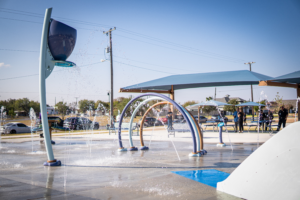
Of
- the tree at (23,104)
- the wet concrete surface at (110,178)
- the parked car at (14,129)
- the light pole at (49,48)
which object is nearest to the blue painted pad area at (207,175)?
the wet concrete surface at (110,178)

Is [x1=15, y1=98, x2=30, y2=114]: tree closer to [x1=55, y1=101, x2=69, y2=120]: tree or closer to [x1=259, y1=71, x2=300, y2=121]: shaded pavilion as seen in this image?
[x1=55, y1=101, x2=69, y2=120]: tree

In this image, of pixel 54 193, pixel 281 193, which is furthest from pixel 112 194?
pixel 281 193

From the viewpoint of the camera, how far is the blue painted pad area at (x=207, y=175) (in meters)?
5.01

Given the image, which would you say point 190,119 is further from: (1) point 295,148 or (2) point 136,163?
(1) point 295,148

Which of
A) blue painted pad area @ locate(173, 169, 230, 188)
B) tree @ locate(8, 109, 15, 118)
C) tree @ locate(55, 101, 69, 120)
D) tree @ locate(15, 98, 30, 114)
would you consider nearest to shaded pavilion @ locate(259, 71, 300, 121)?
blue painted pad area @ locate(173, 169, 230, 188)

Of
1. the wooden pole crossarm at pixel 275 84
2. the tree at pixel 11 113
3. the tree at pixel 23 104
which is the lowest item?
the tree at pixel 11 113

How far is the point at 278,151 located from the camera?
3760mm

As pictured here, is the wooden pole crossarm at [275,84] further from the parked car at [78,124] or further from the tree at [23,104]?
the tree at [23,104]

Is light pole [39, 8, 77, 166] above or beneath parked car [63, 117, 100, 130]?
above

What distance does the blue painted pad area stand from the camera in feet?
16.4

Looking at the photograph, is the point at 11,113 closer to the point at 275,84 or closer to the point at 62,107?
the point at 62,107

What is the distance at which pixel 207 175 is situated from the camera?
5.52 meters

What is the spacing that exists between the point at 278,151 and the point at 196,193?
1.41 metres

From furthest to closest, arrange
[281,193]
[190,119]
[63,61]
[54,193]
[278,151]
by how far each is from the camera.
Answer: [190,119] → [63,61] → [54,193] → [278,151] → [281,193]
